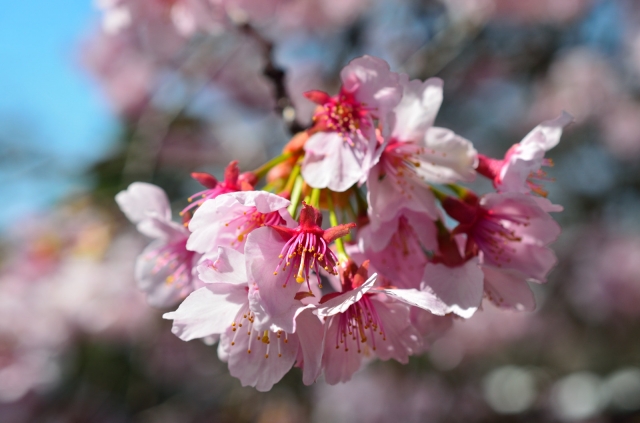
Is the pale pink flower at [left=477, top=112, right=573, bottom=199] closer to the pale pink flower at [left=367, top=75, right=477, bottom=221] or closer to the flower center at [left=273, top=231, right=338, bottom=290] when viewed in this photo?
the pale pink flower at [left=367, top=75, right=477, bottom=221]

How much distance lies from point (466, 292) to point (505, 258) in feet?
0.63

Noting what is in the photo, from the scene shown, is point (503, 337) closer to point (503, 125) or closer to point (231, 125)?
point (503, 125)

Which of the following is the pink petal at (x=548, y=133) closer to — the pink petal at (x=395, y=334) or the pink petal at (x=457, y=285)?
the pink petal at (x=457, y=285)

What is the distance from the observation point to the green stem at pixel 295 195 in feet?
3.50

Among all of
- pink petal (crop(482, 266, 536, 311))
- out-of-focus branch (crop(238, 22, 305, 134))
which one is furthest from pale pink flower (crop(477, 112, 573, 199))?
out-of-focus branch (crop(238, 22, 305, 134))

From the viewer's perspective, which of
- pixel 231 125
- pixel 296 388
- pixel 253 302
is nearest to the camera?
pixel 253 302

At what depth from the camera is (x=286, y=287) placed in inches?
37.0

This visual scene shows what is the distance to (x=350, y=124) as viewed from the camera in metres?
1.15

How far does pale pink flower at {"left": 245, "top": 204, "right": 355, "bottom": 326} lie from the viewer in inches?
35.6

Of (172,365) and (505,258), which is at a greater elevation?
(505,258)

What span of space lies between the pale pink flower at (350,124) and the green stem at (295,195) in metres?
0.07

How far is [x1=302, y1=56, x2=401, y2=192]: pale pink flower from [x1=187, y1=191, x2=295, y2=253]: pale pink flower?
12cm

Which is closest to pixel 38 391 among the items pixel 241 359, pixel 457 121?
pixel 241 359

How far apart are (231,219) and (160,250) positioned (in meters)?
0.36
